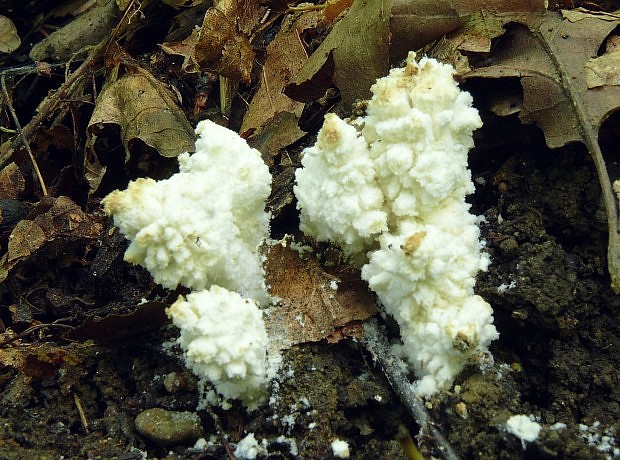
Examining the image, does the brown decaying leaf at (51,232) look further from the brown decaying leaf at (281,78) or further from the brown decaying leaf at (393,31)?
the brown decaying leaf at (393,31)

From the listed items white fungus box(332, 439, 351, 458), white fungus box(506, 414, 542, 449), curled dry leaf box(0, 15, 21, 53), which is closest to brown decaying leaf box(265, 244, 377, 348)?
white fungus box(332, 439, 351, 458)

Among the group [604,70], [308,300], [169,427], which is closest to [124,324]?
[169,427]

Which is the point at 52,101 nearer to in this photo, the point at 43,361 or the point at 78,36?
the point at 78,36

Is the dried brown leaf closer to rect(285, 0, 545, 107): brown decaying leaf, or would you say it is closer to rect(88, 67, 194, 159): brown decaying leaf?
rect(88, 67, 194, 159): brown decaying leaf

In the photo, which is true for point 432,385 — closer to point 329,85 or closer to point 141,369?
point 141,369

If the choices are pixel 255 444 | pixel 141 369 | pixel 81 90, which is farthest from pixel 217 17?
pixel 255 444

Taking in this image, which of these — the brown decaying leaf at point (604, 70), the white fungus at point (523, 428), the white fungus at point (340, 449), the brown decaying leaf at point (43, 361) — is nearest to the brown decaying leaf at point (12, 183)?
the brown decaying leaf at point (43, 361)
